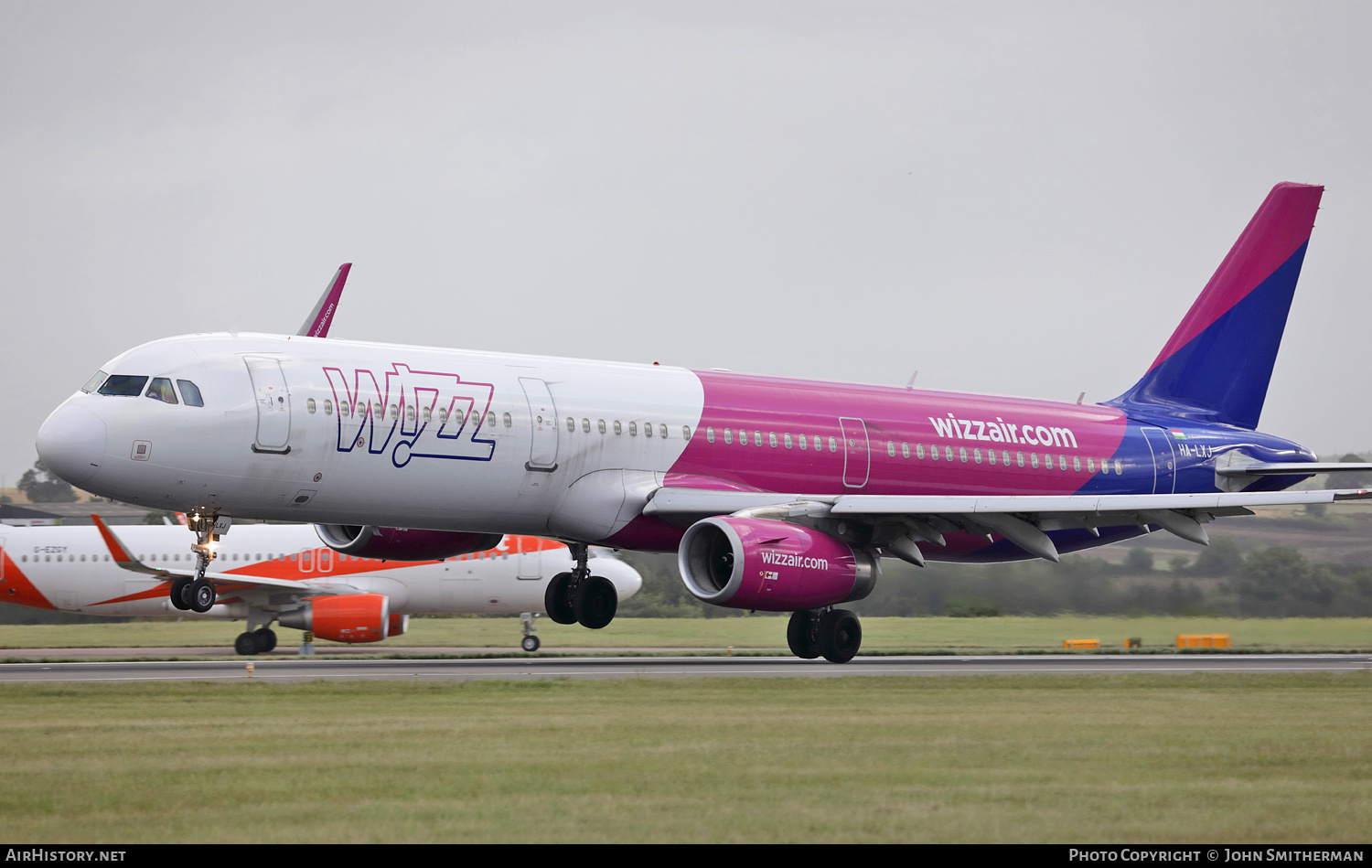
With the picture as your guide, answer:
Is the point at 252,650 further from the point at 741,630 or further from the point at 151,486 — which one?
the point at 151,486

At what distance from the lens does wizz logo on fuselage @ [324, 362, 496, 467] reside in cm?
2258

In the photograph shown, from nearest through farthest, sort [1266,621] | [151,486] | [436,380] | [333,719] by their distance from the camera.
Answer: [333,719], [151,486], [436,380], [1266,621]

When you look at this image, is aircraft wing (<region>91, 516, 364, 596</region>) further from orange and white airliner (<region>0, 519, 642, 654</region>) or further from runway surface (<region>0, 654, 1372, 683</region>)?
runway surface (<region>0, 654, 1372, 683</region>)

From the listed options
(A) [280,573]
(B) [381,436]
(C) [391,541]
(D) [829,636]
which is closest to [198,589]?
(B) [381,436]

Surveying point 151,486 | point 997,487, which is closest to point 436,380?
point 151,486

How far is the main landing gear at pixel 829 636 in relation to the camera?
26938 millimetres

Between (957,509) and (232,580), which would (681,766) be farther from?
(232,580)

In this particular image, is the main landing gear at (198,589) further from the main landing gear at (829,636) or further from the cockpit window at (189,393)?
the main landing gear at (829,636)

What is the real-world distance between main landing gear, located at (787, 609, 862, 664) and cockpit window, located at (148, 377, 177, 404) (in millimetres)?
11472

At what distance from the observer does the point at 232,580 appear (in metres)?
38.3

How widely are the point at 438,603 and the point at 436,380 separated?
17558 millimetres

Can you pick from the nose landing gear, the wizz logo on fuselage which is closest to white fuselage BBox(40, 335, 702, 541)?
the wizz logo on fuselage

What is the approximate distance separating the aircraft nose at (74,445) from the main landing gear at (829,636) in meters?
12.2

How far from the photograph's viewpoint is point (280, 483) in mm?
22219
